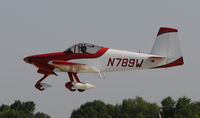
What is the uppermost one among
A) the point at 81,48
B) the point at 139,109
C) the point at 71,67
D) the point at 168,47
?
the point at 81,48

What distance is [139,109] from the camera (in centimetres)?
11231

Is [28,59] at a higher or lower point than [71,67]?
higher

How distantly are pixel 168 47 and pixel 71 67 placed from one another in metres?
7.97

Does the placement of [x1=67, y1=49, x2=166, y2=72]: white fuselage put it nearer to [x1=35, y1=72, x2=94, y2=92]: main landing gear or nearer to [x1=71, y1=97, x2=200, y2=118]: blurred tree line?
[x1=35, y1=72, x2=94, y2=92]: main landing gear

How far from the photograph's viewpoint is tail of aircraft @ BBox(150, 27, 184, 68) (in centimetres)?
3775

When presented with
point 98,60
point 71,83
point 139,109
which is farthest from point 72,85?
point 139,109

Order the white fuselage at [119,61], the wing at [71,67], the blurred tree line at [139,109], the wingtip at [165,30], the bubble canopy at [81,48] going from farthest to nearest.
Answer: the blurred tree line at [139,109] → the wingtip at [165,30] → the white fuselage at [119,61] → the bubble canopy at [81,48] → the wing at [71,67]

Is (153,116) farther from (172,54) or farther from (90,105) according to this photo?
(172,54)

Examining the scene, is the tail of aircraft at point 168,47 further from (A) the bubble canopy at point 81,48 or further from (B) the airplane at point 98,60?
(A) the bubble canopy at point 81,48

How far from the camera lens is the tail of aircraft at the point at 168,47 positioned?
124 feet

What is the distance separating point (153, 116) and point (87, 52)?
76.7 metres

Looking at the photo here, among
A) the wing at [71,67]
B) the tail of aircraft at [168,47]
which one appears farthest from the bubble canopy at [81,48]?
the tail of aircraft at [168,47]

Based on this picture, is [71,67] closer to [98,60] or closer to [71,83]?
[71,83]

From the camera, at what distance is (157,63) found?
37469 millimetres
